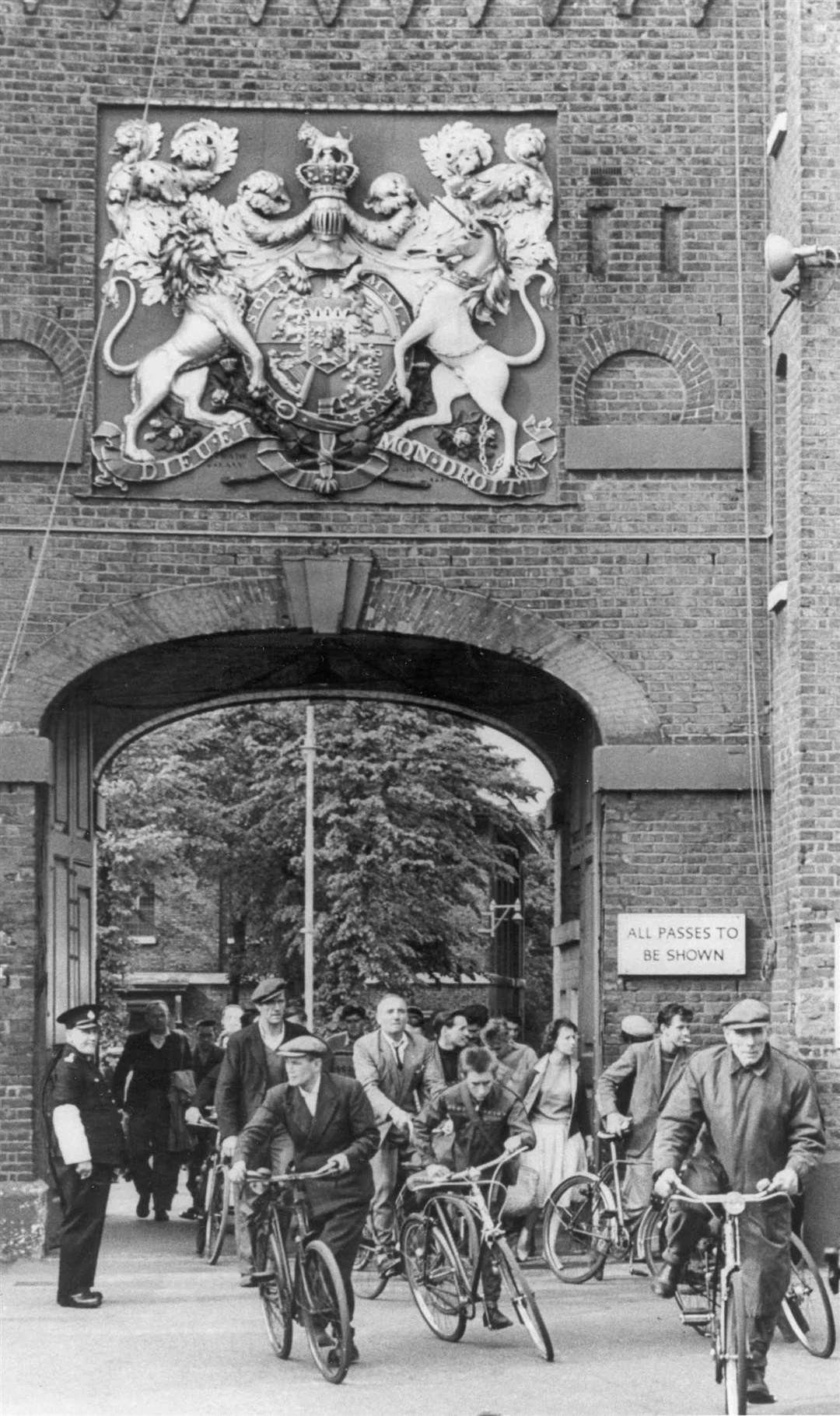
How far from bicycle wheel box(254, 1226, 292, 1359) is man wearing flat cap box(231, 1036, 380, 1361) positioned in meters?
0.25

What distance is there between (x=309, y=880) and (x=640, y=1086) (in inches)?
1040

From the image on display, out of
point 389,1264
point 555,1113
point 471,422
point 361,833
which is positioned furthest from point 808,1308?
point 361,833

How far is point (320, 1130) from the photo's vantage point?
11219mm

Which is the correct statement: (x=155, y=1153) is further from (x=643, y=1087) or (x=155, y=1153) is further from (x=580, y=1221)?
(x=643, y=1087)

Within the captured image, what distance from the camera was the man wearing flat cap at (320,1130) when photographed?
1107 centimetres

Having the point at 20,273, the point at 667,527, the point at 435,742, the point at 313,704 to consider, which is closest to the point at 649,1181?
the point at 667,527

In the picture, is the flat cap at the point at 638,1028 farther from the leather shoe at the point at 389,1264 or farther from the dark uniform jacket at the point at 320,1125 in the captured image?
the dark uniform jacket at the point at 320,1125

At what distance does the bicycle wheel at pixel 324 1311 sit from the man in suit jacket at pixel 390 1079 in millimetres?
3215

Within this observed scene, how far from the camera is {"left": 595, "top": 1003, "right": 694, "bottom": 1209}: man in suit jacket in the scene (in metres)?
14.4

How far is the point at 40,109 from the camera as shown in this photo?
1664 centimetres

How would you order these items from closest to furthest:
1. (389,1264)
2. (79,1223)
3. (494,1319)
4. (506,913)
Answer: (494,1319), (79,1223), (389,1264), (506,913)

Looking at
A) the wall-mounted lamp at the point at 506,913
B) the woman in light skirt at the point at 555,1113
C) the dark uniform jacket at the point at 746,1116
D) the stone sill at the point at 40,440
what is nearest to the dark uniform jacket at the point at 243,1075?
the woman in light skirt at the point at 555,1113

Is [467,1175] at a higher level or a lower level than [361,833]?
lower

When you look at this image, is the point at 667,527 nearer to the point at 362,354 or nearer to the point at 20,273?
the point at 362,354
